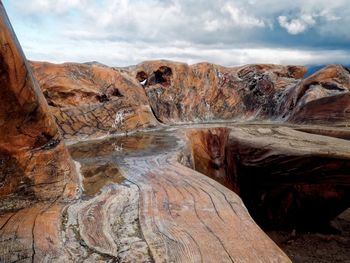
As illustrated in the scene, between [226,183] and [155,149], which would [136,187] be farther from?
[226,183]

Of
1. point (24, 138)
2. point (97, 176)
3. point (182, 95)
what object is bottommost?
point (182, 95)

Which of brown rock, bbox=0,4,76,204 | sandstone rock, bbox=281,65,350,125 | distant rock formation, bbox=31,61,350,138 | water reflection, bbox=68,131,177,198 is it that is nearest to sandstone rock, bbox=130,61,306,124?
distant rock formation, bbox=31,61,350,138

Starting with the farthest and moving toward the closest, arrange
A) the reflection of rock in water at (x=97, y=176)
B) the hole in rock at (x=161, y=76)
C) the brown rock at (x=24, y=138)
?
the hole in rock at (x=161, y=76), the reflection of rock in water at (x=97, y=176), the brown rock at (x=24, y=138)

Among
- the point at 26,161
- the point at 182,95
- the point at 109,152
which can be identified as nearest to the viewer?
the point at 26,161

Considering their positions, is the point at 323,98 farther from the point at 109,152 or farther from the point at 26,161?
the point at 26,161

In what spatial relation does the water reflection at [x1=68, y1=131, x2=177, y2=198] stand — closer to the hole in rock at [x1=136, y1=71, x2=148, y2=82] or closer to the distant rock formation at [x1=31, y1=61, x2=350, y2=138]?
the distant rock formation at [x1=31, y1=61, x2=350, y2=138]

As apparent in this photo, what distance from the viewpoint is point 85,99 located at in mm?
6477

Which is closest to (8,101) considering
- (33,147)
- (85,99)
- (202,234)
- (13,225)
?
(33,147)

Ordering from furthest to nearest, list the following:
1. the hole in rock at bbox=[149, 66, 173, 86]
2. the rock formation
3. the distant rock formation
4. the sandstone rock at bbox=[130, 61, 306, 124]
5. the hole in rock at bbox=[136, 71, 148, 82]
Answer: the hole in rock at bbox=[136, 71, 148, 82] < the hole in rock at bbox=[149, 66, 173, 86] < the sandstone rock at bbox=[130, 61, 306, 124] < the distant rock formation < the rock formation

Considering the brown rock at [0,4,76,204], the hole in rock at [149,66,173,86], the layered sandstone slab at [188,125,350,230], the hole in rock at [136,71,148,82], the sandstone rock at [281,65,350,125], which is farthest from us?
the hole in rock at [136,71,148,82]

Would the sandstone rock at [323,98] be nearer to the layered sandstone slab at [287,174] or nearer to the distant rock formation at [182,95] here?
the distant rock formation at [182,95]

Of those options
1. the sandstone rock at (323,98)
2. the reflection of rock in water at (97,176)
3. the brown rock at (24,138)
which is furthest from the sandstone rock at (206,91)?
the brown rock at (24,138)

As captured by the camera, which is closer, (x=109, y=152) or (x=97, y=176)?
(x=97, y=176)

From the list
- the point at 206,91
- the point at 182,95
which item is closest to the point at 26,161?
the point at 182,95
